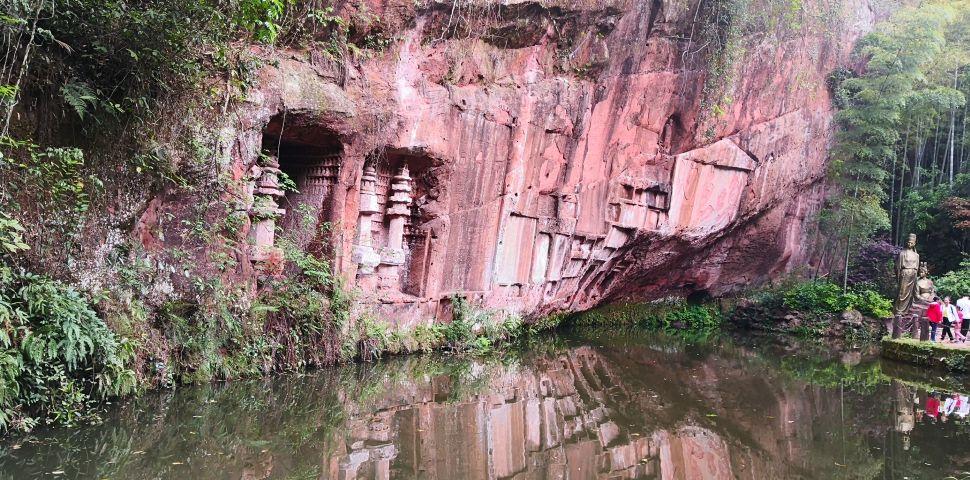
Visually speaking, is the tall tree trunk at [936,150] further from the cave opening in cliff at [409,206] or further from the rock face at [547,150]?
the cave opening in cliff at [409,206]

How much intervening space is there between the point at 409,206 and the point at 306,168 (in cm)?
196

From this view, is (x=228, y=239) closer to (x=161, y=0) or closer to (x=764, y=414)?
(x=161, y=0)

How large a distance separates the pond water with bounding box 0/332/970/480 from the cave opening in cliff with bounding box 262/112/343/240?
2.38 meters

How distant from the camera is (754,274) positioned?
21.3 metres

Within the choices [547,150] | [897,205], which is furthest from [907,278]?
[897,205]

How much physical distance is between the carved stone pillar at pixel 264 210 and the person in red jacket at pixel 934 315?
1143 centimetres

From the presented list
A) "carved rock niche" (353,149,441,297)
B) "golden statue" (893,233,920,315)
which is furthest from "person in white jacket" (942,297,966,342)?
"carved rock niche" (353,149,441,297)

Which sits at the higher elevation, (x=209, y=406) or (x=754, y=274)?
(x=754, y=274)

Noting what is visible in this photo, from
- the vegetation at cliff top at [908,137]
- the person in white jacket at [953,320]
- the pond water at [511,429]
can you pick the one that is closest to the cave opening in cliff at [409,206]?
the pond water at [511,429]

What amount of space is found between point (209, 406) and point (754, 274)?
17.2 m

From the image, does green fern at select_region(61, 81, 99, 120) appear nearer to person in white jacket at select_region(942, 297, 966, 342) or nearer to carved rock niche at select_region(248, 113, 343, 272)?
carved rock niche at select_region(248, 113, 343, 272)

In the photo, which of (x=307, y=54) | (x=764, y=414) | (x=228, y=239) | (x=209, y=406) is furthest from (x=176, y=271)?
(x=764, y=414)

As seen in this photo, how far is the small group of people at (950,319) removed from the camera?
13750 mm

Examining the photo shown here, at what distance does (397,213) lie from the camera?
12.5 meters
